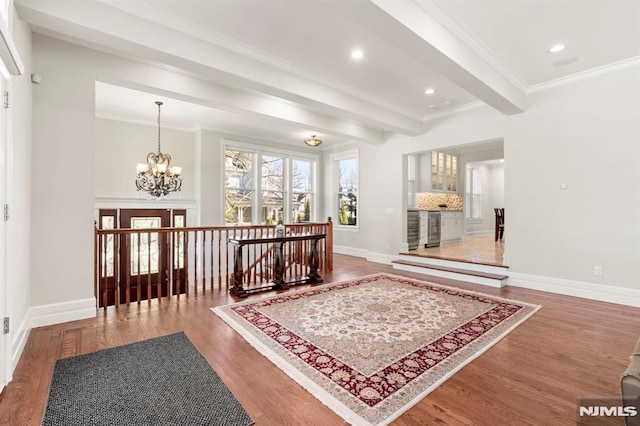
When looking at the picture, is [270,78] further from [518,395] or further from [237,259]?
[518,395]

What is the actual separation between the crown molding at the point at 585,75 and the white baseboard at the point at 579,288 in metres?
2.79

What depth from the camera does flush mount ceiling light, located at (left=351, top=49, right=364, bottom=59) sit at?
134 inches

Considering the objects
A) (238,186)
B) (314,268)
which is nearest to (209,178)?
(238,186)

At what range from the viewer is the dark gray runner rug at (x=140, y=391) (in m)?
1.68

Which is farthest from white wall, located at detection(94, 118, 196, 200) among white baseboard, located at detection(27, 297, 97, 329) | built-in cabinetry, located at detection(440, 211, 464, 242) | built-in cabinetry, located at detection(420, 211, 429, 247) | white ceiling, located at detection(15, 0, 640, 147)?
built-in cabinetry, located at detection(440, 211, 464, 242)

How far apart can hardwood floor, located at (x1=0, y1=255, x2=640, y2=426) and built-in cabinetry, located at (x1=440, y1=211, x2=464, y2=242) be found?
467 centimetres

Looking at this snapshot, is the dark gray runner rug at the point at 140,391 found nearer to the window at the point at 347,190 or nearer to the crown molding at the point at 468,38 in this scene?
the crown molding at the point at 468,38

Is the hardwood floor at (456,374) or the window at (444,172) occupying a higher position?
the window at (444,172)

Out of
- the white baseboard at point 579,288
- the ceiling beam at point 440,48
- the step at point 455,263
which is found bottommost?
the white baseboard at point 579,288

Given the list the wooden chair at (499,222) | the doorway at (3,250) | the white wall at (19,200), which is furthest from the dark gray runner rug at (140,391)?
the wooden chair at (499,222)

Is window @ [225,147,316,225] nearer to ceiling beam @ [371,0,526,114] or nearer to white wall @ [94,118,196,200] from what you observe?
white wall @ [94,118,196,200]

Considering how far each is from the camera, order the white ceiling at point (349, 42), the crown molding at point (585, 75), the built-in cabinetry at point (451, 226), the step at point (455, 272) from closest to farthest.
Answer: the white ceiling at point (349, 42) → the crown molding at point (585, 75) → the step at point (455, 272) → the built-in cabinetry at point (451, 226)

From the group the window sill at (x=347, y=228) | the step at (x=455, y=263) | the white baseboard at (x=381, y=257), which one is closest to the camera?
the step at (x=455, y=263)

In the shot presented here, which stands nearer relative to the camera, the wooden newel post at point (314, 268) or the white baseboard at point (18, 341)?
the white baseboard at point (18, 341)
